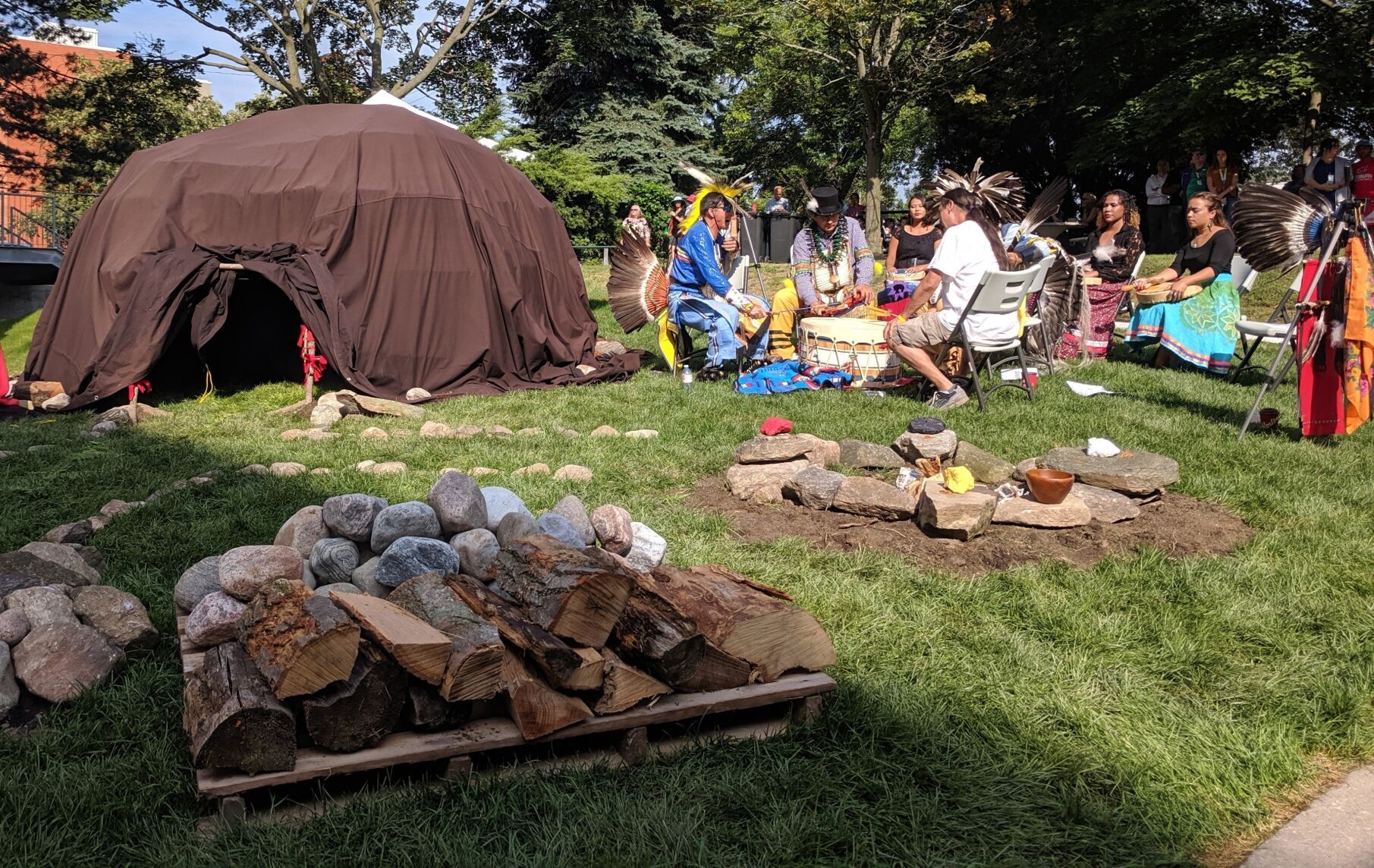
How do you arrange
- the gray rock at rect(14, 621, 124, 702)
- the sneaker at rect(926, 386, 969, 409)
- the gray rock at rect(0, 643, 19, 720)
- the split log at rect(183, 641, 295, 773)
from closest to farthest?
1. the split log at rect(183, 641, 295, 773)
2. the gray rock at rect(0, 643, 19, 720)
3. the gray rock at rect(14, 621, 124, 702)
4. the sneaker at rect(926, 386, 969, 409)

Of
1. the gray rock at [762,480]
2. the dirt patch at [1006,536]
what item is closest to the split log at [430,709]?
the dirt patch at [1006,536]

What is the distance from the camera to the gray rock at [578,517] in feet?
13.4

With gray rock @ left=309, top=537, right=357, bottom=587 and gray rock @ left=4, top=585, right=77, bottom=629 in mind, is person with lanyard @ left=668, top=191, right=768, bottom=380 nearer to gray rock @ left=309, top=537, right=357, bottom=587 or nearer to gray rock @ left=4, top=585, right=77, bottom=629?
gray rock @ left=309, top=537, right=357, bottom=587

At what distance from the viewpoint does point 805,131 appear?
3212 cm

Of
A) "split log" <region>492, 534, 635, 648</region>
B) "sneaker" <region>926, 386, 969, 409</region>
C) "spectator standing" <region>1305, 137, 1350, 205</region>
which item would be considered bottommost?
"sneaker" <region>926, 386, 969, 409</region>

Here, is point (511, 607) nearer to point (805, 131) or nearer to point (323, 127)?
point (323, 127)

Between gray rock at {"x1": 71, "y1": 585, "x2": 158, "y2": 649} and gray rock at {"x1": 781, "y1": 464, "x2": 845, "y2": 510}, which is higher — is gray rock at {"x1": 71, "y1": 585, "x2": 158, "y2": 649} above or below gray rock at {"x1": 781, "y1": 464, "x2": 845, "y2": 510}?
below

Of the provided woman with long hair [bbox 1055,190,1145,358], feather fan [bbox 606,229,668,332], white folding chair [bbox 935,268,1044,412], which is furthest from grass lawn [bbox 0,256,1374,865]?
feather fan [bbox 606,229,668,332]

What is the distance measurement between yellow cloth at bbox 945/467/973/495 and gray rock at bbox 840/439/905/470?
0.87 metres

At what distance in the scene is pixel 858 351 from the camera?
335 inches

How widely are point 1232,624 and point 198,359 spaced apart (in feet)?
30.7

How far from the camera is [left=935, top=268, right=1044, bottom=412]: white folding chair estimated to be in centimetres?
719

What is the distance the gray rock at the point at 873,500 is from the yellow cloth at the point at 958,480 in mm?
207

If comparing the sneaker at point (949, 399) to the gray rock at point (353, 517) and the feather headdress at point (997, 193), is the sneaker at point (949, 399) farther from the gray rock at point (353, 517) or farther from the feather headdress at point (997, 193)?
the gray rock at point (353, 517)
